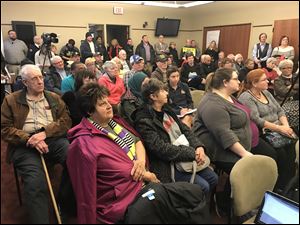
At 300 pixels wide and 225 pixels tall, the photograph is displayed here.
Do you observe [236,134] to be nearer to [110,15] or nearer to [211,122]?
[211,122]

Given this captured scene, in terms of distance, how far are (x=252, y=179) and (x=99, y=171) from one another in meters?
0.62

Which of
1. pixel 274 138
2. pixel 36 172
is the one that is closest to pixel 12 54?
pixel 36 172

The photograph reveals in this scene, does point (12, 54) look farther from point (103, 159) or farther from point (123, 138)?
point (123, 138)

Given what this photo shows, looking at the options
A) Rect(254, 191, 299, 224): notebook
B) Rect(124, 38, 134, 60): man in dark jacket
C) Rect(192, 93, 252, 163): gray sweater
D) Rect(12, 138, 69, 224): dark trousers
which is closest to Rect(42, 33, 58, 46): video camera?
Rect(124, 38, 134, 60): man in dark jacket

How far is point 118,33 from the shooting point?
0.78 m

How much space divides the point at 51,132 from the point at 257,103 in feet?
4.64

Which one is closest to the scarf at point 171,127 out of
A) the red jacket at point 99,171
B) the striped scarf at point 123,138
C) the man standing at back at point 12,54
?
the striped scarf at point 123,138

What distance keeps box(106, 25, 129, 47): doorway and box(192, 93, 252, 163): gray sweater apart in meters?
0.85

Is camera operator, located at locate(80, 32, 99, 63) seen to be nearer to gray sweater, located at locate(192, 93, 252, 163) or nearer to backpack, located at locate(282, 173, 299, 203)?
backpack, located at locate(282, 173, 299, 203)

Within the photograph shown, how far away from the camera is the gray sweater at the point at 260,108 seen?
1.82 metres

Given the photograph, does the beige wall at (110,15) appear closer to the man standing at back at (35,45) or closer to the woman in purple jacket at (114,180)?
the man standing at back at (35,45)

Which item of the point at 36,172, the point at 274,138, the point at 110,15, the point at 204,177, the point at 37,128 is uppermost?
the point at 110,15

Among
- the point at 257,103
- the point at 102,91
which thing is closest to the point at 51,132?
the point at 102,91

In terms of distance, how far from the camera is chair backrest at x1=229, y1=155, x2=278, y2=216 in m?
0.94
